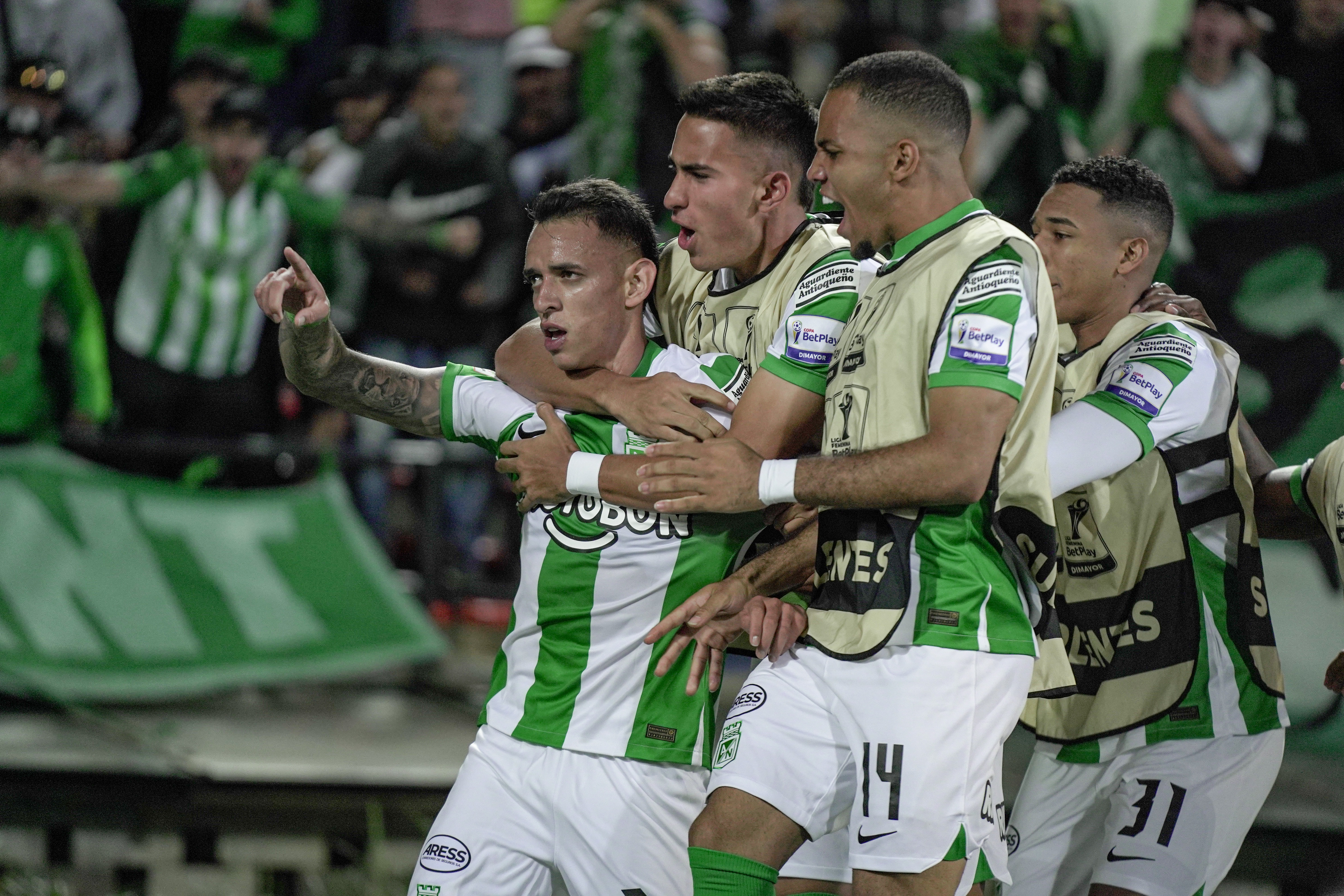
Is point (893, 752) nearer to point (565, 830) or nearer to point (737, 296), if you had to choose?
point (565, 830)

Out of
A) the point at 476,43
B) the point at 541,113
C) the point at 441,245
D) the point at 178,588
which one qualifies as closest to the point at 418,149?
the point at 441,245

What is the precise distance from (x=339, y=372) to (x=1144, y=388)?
6.30 feet

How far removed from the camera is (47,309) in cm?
736

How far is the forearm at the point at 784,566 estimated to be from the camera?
326cm

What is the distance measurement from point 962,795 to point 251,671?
478 centimetres

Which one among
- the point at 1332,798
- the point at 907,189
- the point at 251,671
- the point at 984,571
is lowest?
the point at 251,671

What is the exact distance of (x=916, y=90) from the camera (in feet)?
9.72

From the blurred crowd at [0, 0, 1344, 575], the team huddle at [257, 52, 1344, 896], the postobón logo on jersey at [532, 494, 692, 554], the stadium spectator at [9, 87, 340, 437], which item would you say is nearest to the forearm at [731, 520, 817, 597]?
the team huddle at [257, 52, 1344, 896]

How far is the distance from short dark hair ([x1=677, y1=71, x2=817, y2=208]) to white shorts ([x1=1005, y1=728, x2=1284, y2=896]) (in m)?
1.59

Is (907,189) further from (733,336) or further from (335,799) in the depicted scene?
(335,799)

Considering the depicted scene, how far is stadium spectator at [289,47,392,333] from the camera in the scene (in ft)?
24.8

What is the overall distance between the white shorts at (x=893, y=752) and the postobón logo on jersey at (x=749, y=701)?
13 mm

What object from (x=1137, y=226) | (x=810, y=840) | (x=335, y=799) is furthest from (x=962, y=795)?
(x=335, y=799)

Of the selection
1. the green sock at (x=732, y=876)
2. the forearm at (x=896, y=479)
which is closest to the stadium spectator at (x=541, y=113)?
the forearm at (x=896, y=479)
